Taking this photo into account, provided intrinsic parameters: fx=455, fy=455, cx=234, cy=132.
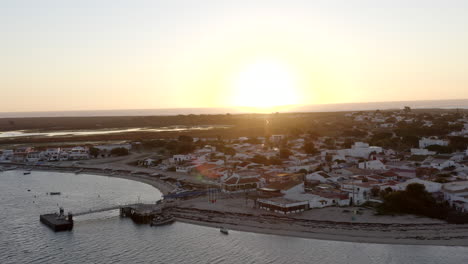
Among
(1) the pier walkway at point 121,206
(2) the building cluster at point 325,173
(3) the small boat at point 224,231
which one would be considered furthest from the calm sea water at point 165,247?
(2) the building cluster at point 325,173

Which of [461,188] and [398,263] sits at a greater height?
[461,188]

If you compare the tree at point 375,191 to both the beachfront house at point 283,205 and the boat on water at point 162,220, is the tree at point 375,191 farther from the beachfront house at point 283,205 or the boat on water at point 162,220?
the boat on water at point 162,220

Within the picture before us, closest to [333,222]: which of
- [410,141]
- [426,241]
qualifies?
[426,241]

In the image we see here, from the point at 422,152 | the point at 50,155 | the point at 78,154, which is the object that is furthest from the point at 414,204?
the point at 50,155

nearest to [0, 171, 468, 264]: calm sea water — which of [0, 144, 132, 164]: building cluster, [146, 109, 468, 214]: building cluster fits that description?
[146, 109, 468, 214]: building cluster

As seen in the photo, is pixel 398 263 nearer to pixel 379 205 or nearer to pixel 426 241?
pixel 426 241
